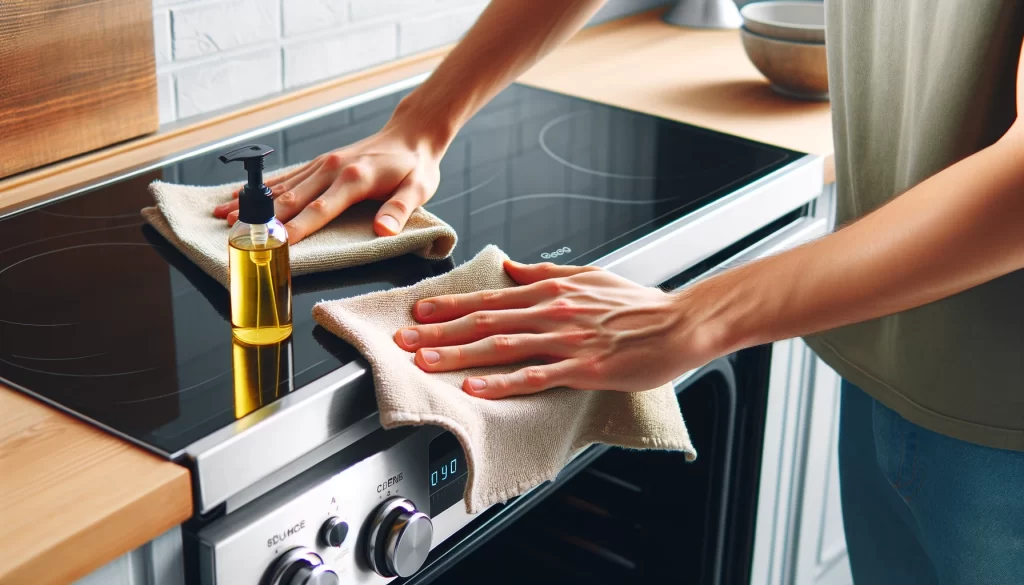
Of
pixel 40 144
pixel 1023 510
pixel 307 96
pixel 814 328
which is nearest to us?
pixel 814 328

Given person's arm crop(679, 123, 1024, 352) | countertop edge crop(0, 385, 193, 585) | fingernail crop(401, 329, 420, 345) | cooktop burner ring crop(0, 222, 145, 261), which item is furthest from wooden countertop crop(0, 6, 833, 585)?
person's arm crop(679, 123, 1024, 352)

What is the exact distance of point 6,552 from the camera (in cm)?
63

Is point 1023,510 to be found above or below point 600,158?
below

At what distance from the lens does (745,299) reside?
→ 36.0 inches

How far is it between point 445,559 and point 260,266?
1.10ft

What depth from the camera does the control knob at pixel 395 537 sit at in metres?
0.86

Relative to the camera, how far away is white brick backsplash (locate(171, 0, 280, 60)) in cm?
140

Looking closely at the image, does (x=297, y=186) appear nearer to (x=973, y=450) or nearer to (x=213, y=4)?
(x=213, y=4)

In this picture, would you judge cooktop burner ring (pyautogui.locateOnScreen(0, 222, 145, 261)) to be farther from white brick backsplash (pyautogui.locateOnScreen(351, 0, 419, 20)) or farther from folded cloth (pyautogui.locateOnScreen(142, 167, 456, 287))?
white brick backsplash (pyautogui.locateOnScreen(351, 0, 419, 20))

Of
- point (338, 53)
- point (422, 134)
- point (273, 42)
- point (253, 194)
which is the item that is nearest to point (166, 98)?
point (273, 42)

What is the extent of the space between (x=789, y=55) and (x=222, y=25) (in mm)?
821

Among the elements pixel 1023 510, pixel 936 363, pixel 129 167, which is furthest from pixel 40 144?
pixel 1023 510

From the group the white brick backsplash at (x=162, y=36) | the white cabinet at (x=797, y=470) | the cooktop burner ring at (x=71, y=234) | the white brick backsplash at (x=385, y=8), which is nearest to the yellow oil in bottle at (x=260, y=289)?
the cooktop burner ring at (x=71, y=234)

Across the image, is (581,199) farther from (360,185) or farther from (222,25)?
(222,25)
